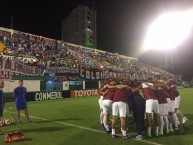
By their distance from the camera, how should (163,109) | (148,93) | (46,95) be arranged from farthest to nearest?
(46,95)
(163,109)
(148,93)

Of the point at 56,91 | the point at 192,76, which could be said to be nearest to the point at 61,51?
the point at 56,91

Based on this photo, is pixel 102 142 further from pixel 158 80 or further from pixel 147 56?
pixel 147 56

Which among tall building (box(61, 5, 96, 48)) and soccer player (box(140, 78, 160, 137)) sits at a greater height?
tall building (box(61, 5, 96, 48))

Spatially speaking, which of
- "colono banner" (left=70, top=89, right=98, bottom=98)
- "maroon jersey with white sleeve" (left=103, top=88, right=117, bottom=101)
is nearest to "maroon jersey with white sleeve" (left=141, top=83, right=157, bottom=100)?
"maroon jersey with white sleeve" (left=103, top=88, right=117, bottom=101)

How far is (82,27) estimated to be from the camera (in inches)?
3986

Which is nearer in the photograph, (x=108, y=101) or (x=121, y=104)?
(x=121, y=104)

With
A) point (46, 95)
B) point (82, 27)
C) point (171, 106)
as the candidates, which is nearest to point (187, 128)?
point (171, 106)

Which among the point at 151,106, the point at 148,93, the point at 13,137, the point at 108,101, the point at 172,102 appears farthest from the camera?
the point at 172,102

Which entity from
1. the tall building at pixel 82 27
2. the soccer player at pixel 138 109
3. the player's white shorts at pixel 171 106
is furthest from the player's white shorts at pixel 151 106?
the tall building at pixel 82 27

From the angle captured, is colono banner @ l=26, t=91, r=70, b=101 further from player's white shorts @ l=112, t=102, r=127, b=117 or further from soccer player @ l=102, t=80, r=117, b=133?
player's white shorts @ l=112, t=102, r=127, b=117

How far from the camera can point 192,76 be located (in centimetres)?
10438

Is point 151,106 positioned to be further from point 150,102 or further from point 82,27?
point 82,27

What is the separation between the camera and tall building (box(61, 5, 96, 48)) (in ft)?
324

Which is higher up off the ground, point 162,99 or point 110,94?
point 110,94
